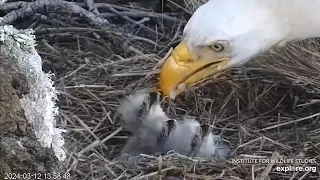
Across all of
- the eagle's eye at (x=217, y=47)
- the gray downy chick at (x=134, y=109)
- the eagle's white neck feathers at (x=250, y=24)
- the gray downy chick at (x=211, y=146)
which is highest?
the eagle's white neck feathers at (x=250, y=24)

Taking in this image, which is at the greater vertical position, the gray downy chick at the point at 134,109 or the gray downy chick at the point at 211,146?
the gray downy chick at the point at 134,109

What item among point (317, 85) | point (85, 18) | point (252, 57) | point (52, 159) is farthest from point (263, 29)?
point (52, 159)

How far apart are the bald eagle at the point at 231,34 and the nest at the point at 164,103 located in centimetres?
3

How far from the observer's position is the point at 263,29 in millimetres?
1105

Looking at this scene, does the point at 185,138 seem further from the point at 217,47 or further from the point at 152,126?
the point at 217,47

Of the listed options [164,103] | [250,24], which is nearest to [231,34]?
[250,24]

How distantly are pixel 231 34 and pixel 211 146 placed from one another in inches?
7.3

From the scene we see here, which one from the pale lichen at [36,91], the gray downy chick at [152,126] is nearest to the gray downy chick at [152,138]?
the gray downy chick at [152,126]

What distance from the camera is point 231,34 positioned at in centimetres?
108

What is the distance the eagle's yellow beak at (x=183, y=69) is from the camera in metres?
1.12

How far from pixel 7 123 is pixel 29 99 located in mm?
50

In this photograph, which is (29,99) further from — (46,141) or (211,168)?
(211,168)

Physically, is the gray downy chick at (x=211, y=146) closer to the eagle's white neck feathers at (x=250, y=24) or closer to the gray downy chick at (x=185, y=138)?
the gray downy chick at (x=185, y=138)

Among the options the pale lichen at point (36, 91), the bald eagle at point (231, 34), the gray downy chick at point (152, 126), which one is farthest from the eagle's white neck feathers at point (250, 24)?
the pale lichen at point (36, 91)
